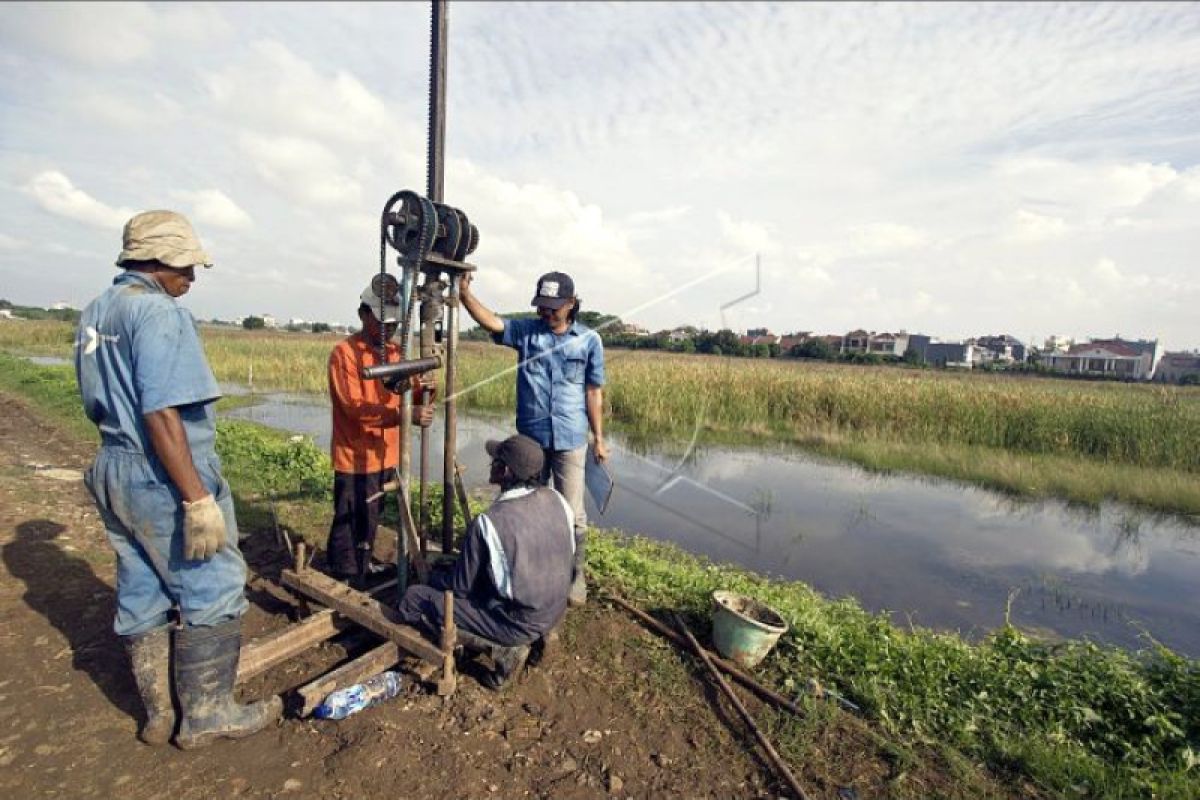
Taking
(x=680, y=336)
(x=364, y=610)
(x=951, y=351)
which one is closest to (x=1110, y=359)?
(x=951, y=351)

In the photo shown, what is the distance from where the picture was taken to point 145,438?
2496 mm

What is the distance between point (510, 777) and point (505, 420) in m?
13.4

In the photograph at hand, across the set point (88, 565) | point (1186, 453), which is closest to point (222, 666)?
point (88, 565)

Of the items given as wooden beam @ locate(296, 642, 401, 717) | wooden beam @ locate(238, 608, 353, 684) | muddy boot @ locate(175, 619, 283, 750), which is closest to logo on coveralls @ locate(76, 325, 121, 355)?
muddy boot @ locate(175, 619, 283, 750)

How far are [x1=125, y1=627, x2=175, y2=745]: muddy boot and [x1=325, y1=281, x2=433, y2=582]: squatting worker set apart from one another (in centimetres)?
144

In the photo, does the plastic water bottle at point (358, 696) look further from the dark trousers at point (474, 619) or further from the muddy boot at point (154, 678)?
the muddy boot at point (154, 678)

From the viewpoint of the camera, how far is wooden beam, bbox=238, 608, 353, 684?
3066 millimetres

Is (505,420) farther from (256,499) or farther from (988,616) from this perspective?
(988,616)

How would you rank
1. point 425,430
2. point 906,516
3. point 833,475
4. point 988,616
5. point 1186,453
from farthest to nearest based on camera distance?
point 1186,453 < point 833,475 < point 906,516 < point 988,616 < point 425,430

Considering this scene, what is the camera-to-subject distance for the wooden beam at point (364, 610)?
10.2 ft

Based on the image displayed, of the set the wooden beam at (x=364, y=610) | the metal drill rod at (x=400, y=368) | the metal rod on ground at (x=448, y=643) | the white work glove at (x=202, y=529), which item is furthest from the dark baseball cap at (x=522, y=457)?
the white work glove at (x=202, y=529)

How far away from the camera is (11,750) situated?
2586mm

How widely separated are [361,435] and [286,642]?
1.34 meters

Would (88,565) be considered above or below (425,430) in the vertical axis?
below
